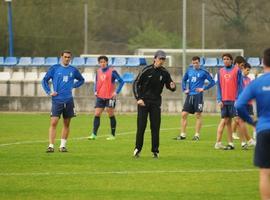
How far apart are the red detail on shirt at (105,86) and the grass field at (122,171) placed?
1.16 metres

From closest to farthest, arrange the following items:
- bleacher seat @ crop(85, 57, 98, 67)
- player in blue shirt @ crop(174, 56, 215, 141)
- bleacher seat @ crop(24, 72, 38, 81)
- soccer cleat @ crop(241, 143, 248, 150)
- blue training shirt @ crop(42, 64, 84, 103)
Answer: blue training shirt @ crop(42, 64, 84, 103) → soccer cleat @ crop(241, 143, 248, 150) → player in blue shirt @ crop(174, 56, 215, 141) → bleacher seat @ crop(24, 72, 38, 81) → bleacher seat @ crop(85, 57, 98, 67)

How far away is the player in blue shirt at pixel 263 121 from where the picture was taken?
390 inches

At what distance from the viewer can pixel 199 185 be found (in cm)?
1370

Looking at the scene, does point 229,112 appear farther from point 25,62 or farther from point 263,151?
point 25,62

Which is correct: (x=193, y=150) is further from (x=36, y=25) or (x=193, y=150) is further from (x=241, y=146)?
(x=36, y=25)

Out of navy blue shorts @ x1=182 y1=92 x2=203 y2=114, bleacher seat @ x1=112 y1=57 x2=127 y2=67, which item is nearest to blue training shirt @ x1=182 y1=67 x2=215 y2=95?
navy blue shorts @ x1=182 y1=92 x2=203 y2=114

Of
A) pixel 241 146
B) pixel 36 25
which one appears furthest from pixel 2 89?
pixel 241 146

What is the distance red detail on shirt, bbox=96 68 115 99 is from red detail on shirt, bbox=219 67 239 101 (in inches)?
176

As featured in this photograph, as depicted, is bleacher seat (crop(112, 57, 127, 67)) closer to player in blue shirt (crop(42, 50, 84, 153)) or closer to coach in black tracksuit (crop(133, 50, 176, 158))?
player in blue shirt (crop(42, 50, 84, 153))

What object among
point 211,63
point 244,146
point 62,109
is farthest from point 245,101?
point 211,63

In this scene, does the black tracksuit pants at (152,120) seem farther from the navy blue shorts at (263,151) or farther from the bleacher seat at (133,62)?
the bleacher seat at (133,62)

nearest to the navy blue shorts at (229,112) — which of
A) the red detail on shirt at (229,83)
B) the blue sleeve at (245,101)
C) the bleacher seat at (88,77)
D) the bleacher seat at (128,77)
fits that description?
the red detail on shirt at (229,83)

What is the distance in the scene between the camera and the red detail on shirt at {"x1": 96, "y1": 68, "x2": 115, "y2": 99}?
2428 centimetres

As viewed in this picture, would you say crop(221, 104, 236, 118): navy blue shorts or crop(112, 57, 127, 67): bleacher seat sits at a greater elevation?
crop(112, 57, 127, 67): bleacher seat
